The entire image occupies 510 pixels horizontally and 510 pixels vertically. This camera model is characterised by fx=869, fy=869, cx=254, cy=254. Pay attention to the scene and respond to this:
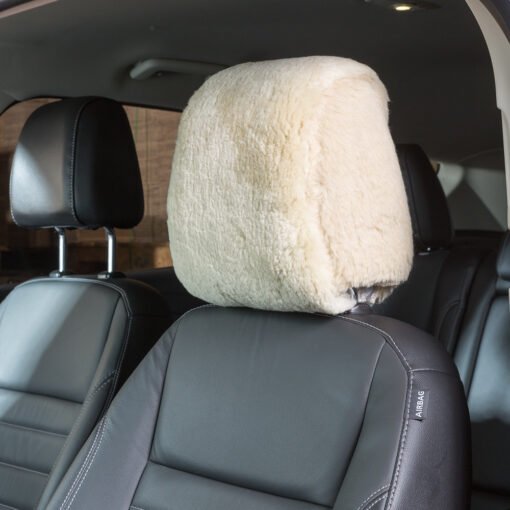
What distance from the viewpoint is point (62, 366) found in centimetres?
194

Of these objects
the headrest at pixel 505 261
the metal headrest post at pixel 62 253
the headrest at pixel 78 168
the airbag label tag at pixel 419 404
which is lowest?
the metal headrest post at pixel 62 253

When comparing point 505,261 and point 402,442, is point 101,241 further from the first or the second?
point 402,442

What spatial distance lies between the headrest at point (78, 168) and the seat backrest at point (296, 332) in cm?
61

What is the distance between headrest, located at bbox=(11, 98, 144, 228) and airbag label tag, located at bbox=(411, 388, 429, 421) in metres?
1.06

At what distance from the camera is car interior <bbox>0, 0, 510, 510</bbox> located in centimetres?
124

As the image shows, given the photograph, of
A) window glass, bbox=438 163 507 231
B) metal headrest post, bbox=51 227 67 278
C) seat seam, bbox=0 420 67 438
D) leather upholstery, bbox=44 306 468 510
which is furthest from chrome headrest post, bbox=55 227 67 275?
window glass, bbox=438 163 507 231

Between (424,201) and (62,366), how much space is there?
1.06 metres

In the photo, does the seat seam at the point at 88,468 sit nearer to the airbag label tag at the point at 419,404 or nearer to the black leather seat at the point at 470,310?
the airbag label tag at the point at 419,404

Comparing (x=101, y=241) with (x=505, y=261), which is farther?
(x=101, y=241)

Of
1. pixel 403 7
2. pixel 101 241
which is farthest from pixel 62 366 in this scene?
pixel 101 241

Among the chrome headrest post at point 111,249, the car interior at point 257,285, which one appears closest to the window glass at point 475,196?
the car interior at point 257,285

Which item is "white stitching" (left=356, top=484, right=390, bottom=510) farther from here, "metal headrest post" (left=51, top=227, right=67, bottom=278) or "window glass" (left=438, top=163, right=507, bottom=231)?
"window glass" (left=438, top=163, right=507, bottom=231)

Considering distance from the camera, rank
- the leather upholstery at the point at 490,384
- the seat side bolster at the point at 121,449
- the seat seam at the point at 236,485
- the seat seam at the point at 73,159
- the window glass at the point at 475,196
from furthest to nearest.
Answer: the window glass at the point at 475,196 → the seat seam at the point at 73,159 → the leather upholstery at the point at 490,384 → the seat side bolster at the point at 121,449 → the seat seam at the point at 236,485

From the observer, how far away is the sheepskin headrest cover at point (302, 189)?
1.25 meters
